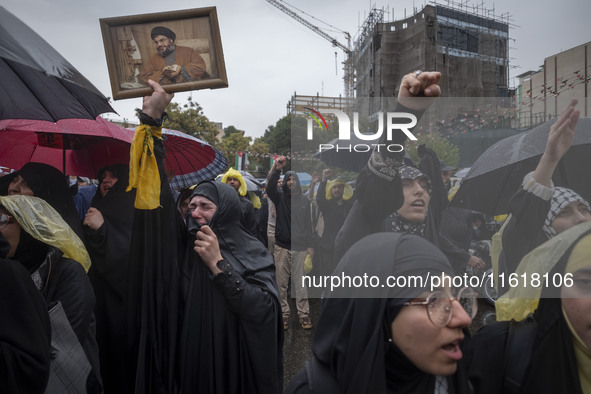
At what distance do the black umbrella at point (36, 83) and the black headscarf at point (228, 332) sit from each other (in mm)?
892

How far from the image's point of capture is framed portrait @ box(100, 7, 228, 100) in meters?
1.75

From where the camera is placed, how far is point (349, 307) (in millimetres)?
1232

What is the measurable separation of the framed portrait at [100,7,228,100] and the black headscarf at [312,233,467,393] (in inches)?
40.5

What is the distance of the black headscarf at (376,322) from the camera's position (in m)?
1.16

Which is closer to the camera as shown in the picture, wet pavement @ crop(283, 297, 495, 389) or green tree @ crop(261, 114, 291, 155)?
wet pavement @ crop(283, 297, 495, 389)

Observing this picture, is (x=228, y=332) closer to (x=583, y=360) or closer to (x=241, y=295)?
(x=241, y=295)

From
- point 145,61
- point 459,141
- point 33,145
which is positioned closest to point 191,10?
point 145,61

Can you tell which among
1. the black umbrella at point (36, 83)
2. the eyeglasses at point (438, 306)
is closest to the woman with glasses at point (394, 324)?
the eyeglasses at point (438, 306)

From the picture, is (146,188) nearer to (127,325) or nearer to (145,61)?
(145,61)

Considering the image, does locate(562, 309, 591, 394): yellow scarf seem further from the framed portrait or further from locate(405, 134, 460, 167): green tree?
the framed portrait

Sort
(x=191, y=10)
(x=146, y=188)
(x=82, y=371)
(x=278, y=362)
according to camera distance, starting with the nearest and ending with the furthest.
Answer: (x=191, y=10) < (x=82, y=371) < (x=146, y=188) < (x=278, y=362)

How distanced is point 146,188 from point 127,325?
2.74 feet

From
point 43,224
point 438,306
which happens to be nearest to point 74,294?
point 43,224

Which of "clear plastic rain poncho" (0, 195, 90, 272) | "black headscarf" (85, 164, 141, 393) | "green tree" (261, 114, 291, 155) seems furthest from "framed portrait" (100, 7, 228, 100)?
"green tree" (261, 114, 291, 155)
